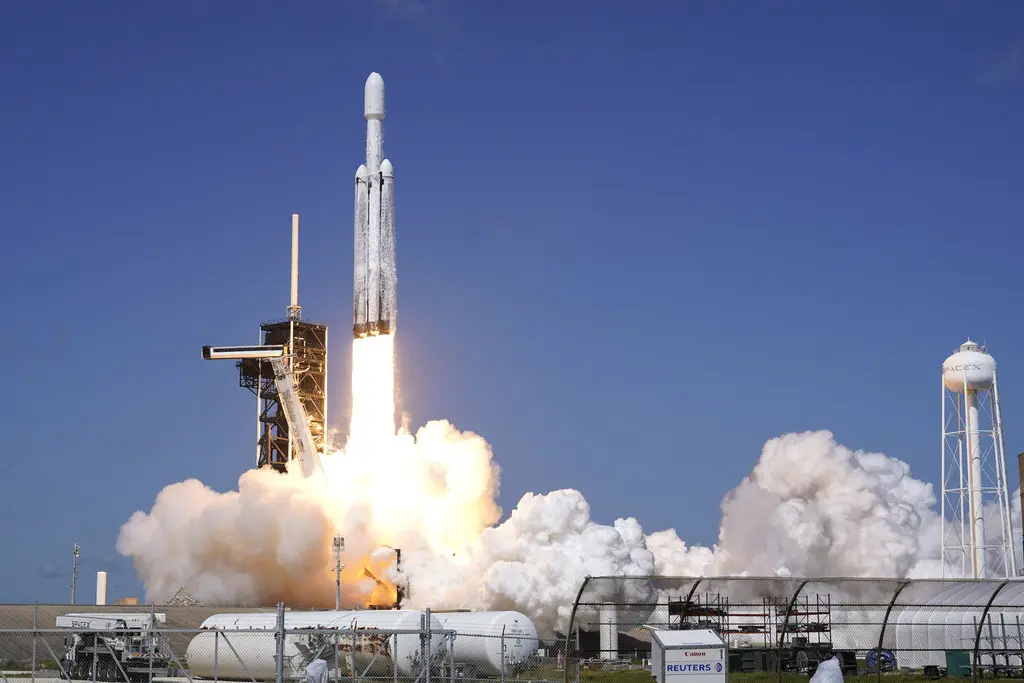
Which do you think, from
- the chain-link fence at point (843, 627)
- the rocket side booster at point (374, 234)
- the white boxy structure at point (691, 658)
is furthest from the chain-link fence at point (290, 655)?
the rocket side booster at point (374, 234)

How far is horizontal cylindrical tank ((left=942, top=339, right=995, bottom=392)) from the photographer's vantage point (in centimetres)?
7738

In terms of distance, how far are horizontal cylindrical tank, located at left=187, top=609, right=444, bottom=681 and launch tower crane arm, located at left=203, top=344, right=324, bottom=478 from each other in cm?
3701

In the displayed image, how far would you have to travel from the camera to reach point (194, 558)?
8712cm

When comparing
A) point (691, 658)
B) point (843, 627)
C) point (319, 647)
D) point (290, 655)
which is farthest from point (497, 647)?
point (691, 658)

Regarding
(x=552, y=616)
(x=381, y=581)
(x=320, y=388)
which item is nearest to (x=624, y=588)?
(x=552, y=616)

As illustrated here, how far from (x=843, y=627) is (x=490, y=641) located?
12912 mm

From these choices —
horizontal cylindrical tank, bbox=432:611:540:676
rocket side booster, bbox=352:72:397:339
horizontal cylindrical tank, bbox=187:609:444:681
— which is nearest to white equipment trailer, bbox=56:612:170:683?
horizontal cylindrical tank, bbox=187:609:444:681

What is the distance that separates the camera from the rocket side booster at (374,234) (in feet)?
271

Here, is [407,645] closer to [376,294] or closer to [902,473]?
[376,294]

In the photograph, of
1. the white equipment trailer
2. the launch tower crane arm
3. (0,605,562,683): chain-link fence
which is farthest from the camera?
the launch tower crane arm

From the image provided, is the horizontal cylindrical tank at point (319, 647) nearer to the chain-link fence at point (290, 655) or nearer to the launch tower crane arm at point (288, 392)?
the chain-link fence at point (290, 655)

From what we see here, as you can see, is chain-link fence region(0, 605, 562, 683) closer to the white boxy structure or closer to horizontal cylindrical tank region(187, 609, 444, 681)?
horizontal cylindrical tank region(187, 609, 444, 681)

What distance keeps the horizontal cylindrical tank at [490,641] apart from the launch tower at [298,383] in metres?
46.2

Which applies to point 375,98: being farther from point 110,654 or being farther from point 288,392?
point 110,654
